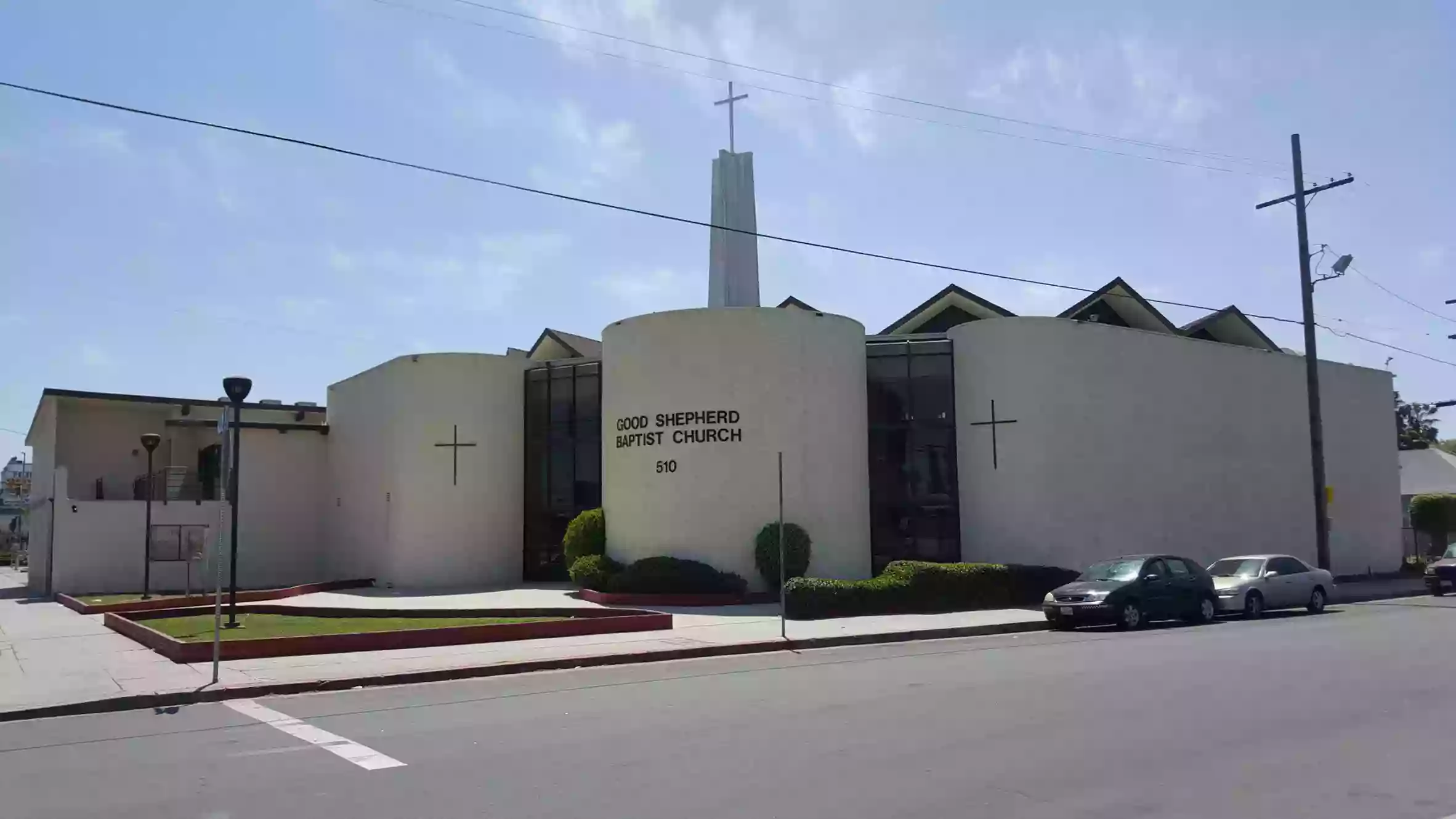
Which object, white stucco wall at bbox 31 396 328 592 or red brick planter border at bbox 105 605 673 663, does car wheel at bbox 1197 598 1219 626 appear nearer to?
red brick planter border at bbox 105 605 673 663

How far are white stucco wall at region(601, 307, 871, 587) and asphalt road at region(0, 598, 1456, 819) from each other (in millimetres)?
11769

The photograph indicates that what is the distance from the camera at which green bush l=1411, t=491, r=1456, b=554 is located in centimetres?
4412

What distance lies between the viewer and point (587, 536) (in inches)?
1121

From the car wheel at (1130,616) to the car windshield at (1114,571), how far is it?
53 centimetres

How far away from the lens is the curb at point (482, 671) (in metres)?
11.9

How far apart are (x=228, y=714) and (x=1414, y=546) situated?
4877 cm

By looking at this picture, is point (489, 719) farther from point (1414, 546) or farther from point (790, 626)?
point (1414, 546)

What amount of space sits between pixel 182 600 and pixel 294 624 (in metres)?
6.62

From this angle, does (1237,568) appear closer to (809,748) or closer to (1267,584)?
(1267,584)

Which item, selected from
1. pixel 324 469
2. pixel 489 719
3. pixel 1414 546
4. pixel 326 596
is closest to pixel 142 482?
pixel 324 469

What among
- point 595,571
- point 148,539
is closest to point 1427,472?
point 595,571

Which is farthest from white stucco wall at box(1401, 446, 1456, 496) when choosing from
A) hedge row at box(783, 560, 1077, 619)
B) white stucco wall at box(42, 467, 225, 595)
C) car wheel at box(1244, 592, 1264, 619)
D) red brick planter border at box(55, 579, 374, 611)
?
white stucco wall at box(42, 467, 225, 595)

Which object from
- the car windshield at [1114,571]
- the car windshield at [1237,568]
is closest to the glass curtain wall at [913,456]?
the car windshield at [1237,568]

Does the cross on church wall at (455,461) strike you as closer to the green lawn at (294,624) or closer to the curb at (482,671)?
the green lawn at (294,624)
